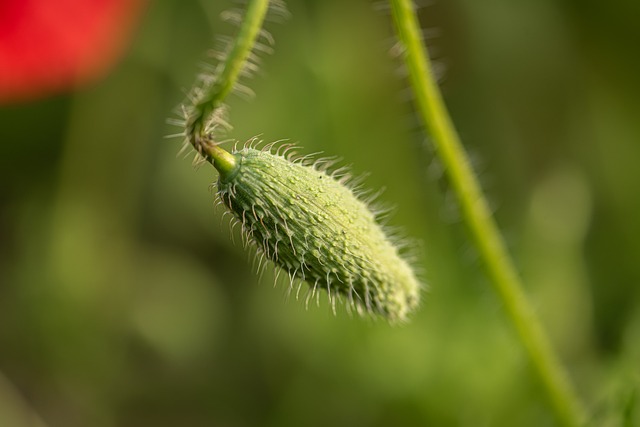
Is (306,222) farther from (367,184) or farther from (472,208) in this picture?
(367,184)

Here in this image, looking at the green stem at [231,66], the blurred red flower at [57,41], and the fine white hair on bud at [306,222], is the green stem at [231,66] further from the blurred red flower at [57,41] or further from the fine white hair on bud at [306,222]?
the blurred red flower at [57,41]

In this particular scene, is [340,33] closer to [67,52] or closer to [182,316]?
[67,52]

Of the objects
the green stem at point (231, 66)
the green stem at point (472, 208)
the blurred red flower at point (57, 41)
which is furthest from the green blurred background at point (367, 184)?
the green stem at point (231, 66)

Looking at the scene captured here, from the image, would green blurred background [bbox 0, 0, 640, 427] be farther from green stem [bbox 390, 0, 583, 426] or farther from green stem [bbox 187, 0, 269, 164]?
green stem [bbox 187, 0, 269, 164]

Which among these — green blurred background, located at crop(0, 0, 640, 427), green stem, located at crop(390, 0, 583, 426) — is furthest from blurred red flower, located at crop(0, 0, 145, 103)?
green stem, located at crop(390, 0, 583, 426)

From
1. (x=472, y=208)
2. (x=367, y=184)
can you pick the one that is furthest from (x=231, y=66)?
(x=367, y=184)

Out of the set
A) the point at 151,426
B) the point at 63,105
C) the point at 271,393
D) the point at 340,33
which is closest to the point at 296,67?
the point at 340,33
